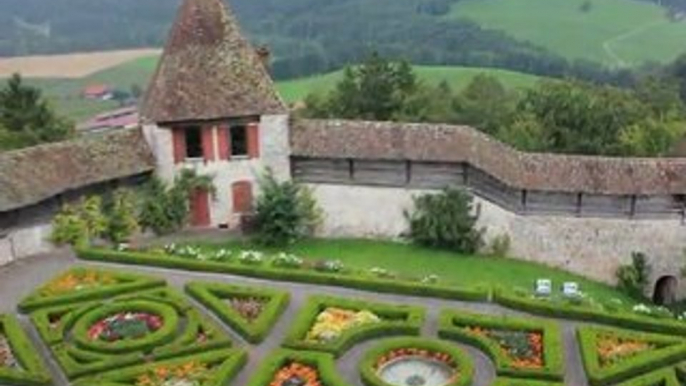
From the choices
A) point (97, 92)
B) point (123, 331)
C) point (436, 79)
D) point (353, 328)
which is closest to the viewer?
point (353, 328)

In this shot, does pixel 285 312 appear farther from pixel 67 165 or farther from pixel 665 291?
pixel 665 291

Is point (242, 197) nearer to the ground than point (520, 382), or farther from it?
farther from it

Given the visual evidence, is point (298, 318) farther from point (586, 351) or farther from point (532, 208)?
point (532, 208)

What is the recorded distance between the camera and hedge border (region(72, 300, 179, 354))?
112 ft

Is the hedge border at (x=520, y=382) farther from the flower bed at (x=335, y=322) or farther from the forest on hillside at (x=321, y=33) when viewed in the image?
the forest on hillside at (x=321, y=33)

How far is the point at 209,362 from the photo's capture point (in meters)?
33.4

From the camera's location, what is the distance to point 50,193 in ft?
149

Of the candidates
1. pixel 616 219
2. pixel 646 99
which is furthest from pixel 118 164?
pixel 646 99

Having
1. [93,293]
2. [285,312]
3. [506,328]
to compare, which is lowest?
[506,328]

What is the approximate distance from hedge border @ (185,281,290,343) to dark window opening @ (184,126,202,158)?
11338 mm

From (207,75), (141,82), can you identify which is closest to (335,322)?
(207,75)

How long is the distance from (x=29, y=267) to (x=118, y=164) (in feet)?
23.9

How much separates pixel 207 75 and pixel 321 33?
4702 inches

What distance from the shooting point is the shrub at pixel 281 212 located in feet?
159
